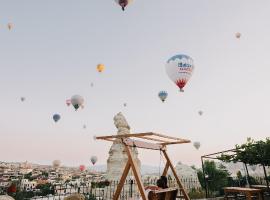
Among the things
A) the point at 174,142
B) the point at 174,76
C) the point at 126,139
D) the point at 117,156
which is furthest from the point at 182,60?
the point at 117,156

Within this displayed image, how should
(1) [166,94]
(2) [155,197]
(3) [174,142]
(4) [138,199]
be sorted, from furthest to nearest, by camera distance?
(1) [166,94] → (3) [174,142] → (4) [138,199] → (2) [155,197]

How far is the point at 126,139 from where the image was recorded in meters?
6.15

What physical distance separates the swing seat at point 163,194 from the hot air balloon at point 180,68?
888 centimetres

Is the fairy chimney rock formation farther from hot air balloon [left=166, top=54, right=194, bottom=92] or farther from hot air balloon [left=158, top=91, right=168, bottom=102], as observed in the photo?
hot air balloon [left=166, top=54, right=194, bottom=92]

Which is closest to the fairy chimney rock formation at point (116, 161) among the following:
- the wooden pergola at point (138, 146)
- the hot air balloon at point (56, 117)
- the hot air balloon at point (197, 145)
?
the hot air balloon at point (197, 145)

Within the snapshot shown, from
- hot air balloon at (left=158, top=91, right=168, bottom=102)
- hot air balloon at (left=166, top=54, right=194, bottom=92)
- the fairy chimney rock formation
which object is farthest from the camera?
the fairy chimney rock formation

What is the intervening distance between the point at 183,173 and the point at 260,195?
24.7 m

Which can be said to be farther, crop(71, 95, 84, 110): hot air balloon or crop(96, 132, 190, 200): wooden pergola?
crop(71, 95, 84, 110): hot air balloon

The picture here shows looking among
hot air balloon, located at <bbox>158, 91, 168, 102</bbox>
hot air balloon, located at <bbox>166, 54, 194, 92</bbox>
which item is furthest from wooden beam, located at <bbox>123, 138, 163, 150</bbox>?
hot air balloon, located at <bbox>158, 91, 168, 102</bbox>

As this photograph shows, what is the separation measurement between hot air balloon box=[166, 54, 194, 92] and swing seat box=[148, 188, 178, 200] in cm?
888

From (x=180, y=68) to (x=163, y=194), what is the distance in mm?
9252

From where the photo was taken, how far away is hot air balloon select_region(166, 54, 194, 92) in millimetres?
14398

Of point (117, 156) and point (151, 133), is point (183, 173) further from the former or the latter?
point (151, 133)

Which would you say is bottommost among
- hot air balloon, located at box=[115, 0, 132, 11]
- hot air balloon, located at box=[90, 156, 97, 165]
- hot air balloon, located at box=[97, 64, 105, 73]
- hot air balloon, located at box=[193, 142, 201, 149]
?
hot air balloon, located at box=[90, 156, 97, 165]
